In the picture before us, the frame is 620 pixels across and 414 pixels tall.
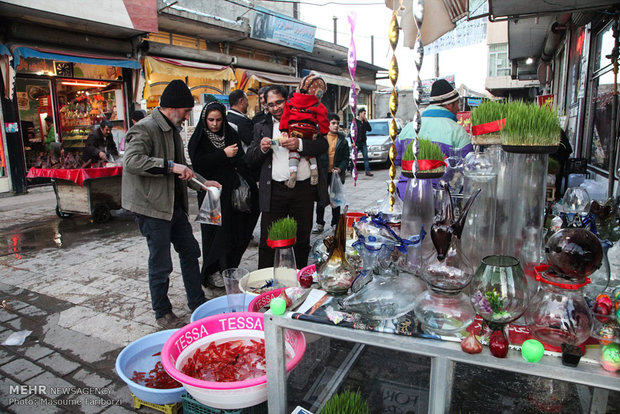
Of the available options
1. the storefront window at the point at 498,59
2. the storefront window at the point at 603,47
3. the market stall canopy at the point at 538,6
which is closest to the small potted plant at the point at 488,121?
the market stall canopy at the point at 538,6

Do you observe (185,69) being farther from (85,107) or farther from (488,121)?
(488,121)

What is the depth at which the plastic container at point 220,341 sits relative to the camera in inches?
59.6

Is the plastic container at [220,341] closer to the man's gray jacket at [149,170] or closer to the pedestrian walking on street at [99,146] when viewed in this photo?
the man's gray jacket at [149,170]

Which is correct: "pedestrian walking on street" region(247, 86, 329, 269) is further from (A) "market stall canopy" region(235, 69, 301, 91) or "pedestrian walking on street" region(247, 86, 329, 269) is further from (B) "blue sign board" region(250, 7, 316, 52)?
(B) "blue sign board" region(250, 7, 316, 52)

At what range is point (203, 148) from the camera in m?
3.43

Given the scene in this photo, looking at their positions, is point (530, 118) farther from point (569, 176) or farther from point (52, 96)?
point (52, 96)

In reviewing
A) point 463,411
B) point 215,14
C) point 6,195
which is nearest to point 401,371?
point 463,411

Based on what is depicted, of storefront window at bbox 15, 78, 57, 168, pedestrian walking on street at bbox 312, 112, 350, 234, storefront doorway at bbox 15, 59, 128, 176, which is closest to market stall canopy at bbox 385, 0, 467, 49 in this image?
pedestrian walking on street at bbox 312, 112, 350, 234

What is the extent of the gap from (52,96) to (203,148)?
816 centimetres

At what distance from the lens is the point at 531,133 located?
1375 millimetres

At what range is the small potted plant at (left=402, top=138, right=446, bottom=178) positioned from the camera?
1.62m

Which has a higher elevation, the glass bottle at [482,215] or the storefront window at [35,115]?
the storefront window at [35,115]

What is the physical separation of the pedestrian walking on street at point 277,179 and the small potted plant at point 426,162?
152 cm

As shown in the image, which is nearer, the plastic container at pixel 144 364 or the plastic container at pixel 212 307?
the plastic container at pixel 144 364
